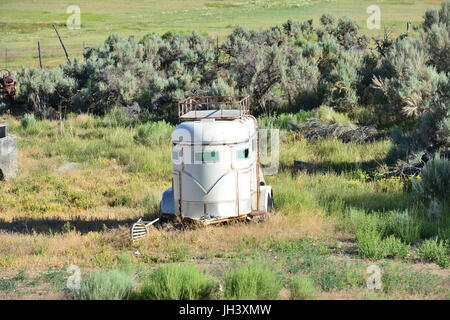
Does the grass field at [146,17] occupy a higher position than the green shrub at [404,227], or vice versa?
the grass field at [146,17]

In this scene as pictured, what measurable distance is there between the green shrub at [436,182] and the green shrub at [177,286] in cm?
552

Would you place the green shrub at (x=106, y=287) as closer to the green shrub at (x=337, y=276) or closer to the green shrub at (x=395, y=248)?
the green shrub at (x=337, y=276)

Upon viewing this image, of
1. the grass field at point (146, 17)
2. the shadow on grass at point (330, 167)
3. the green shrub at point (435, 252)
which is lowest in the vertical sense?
the shadow on grass at point (330, 167)

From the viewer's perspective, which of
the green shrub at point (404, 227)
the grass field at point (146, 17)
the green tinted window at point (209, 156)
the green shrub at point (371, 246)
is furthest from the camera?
the grass field at point (146, 17)

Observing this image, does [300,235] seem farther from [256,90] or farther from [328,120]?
[256,90]

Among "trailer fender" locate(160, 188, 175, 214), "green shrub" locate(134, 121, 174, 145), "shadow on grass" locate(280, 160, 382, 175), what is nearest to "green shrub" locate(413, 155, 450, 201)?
"shadow on grass" locate(280, 160, 382, 175)

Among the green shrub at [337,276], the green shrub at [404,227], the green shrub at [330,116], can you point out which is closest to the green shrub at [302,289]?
the green shrub at [337,276]

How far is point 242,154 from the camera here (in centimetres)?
991

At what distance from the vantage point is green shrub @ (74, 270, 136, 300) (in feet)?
22.1

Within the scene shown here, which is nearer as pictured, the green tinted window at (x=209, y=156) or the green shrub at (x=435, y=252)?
the green shrub at (x=435, y=252)

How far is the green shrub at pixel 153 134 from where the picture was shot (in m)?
17.8

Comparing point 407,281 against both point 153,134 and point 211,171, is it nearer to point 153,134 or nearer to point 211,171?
point 211,171

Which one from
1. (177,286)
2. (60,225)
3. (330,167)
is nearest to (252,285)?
(177,286)

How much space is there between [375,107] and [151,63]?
11.0 meters
